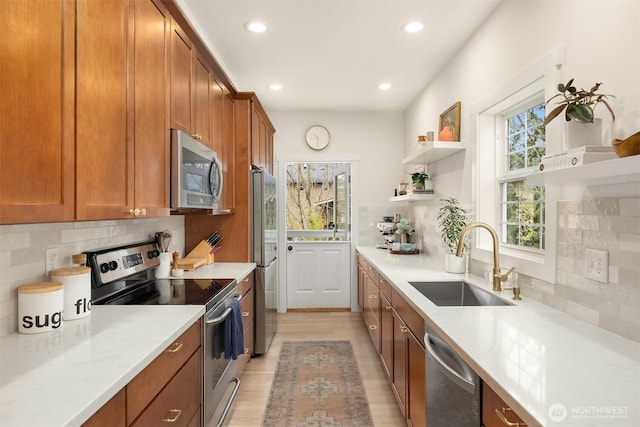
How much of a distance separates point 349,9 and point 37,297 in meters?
2.30

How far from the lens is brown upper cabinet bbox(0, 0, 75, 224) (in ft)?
3.09

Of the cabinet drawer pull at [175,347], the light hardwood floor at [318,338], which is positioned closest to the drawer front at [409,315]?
the light hardwood floor at [318,338]

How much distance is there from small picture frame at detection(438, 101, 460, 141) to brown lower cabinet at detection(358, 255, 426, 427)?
126 centimetres

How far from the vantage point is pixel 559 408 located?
84 centimetres

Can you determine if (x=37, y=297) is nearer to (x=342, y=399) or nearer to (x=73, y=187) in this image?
(x=73, y=187)

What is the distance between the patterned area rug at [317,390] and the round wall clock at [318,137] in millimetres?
2514

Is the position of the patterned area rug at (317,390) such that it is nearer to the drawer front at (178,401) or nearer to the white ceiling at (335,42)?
the drawer front at (178,401)

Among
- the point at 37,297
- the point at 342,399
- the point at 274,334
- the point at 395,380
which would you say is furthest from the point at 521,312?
the point at 274,334

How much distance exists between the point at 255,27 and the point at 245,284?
1.93 metres

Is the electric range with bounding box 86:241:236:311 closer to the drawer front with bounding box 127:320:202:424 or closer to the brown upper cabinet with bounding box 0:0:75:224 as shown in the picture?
the drawer front with bounding box 127:320:202:424

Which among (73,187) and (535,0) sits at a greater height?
(535,0)

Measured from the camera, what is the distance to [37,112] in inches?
40.8

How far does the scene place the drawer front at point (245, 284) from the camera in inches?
106

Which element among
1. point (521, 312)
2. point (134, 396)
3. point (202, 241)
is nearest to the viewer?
point (134, 396)
